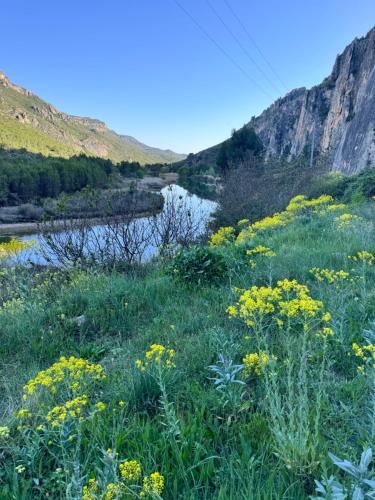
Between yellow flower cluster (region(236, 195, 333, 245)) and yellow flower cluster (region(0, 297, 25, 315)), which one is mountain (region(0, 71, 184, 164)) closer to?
yellow flower cluster (region(236, 195, 333, 245))

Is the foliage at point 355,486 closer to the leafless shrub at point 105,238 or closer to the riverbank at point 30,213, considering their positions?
the leafless shrub at point 105,238

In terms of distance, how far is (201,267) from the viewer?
445 cm

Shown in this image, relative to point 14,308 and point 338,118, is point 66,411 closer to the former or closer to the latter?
point 14,308

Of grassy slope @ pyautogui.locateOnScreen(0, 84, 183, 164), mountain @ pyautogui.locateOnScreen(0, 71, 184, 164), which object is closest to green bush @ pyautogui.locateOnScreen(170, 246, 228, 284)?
mountain @ pyautogui.locateOnScreen(0, 71, 184, 164)

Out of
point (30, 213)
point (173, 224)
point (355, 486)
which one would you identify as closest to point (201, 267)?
point (355, 486)

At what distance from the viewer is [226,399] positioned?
197 cm

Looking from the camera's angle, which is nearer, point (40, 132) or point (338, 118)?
point (338, 118)

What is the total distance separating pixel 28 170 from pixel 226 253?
1785 inches

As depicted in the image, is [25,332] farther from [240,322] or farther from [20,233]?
[20,233]

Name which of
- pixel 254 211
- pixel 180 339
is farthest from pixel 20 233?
pixel 180 339

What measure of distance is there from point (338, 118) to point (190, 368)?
4859 centimetres

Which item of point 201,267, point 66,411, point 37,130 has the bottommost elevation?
point 201,267

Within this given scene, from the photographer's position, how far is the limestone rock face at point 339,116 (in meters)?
22.5

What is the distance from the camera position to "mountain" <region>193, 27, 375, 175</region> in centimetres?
2246
